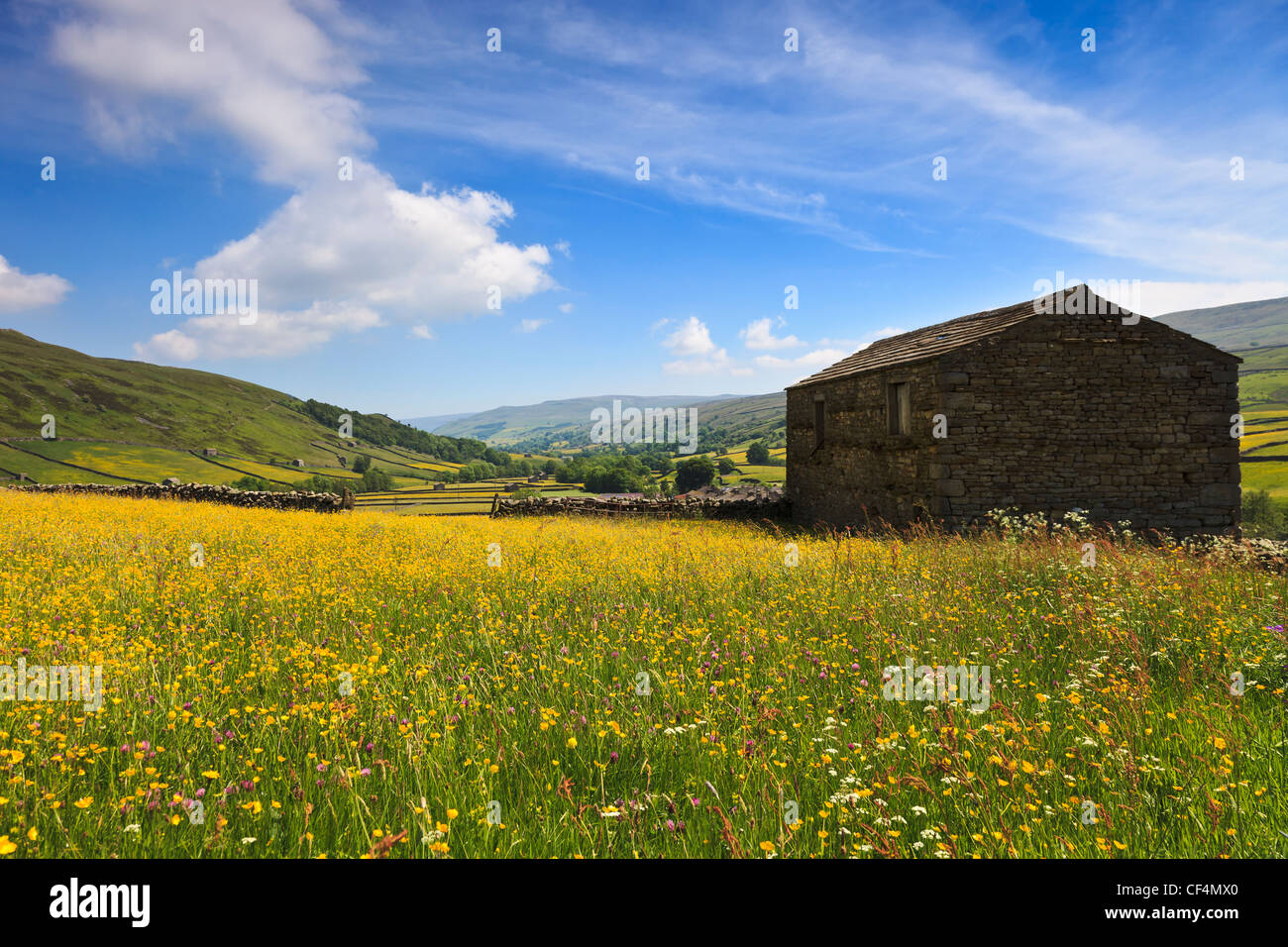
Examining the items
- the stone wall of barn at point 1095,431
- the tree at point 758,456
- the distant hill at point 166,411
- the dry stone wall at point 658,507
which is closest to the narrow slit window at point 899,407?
the stone wall of barn at point 1095,431

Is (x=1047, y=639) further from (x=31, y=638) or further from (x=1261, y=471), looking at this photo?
(x=1261, y=471)

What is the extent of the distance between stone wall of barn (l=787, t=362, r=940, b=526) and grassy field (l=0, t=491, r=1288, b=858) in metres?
8.40

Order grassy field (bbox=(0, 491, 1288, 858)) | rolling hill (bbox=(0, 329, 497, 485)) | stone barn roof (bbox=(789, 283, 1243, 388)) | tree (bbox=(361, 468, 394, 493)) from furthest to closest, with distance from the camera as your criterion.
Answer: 1. rolling hill (bbox=(0, 329, 497, 485))
2. tree (bbox=(361, 468, 394, 493))
3. stone barn roof (bbox=(789, 283, 1243, 388))
4. grassy field (bbox=(0, 491, 1288, 858))

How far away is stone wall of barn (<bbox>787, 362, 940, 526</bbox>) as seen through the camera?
1494cm

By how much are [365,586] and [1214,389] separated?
18.6 metres

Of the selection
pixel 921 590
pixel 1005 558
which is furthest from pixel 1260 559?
pixel 921 590

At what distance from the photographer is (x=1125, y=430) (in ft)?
46.9

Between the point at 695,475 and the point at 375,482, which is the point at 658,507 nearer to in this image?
the point at 695,475

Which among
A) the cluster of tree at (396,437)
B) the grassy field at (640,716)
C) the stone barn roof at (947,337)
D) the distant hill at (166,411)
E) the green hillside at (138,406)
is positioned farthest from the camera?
the cluster of tree at (396,437)

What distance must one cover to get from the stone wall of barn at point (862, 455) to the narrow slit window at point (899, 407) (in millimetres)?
183

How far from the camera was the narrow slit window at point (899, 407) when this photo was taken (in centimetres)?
1576

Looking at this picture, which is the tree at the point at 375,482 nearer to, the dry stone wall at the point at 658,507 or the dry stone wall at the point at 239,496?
the dry stone wall at the point at 239,496

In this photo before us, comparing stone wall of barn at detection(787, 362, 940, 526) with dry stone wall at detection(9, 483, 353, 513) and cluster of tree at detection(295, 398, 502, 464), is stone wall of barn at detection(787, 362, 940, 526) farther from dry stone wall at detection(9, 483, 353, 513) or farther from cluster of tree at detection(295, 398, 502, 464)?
cluster of tree at detection(295, 398, 502, 464)

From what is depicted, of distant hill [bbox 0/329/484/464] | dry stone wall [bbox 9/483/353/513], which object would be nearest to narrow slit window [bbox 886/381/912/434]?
dry stone wall [bbox 9/483/353/513]
